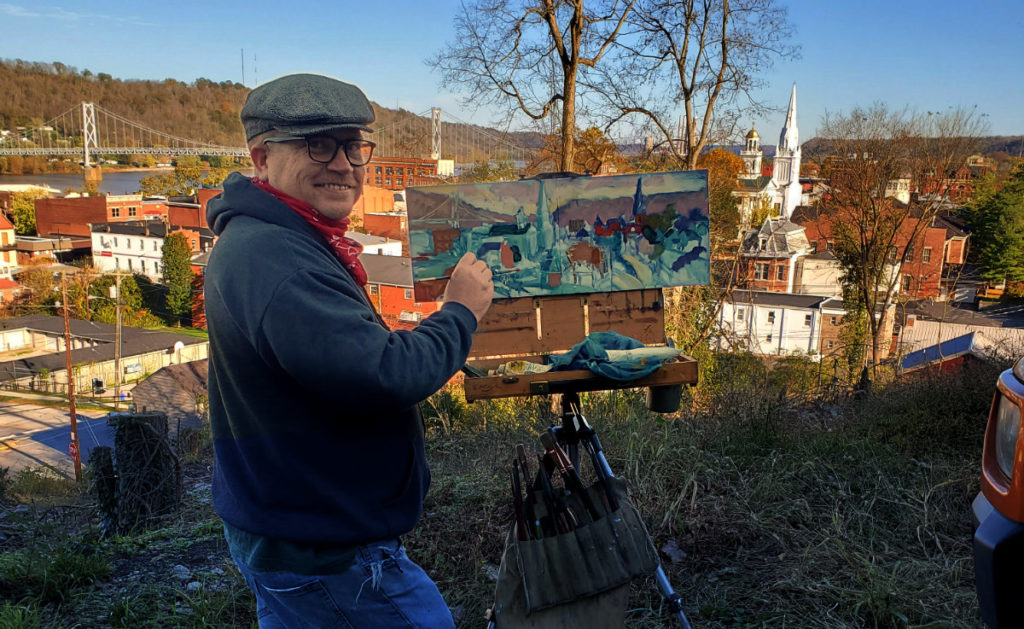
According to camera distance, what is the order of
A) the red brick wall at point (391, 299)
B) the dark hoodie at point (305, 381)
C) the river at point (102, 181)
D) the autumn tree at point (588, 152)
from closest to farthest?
1. the dark hoodie at point (305, 381)
2. the autumn tree at point (588, 152)
3. the red brick wall at point (391, 299)
4. the river at point (102, 181)

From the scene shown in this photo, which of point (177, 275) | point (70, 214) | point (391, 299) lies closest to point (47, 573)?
point (391, 299)

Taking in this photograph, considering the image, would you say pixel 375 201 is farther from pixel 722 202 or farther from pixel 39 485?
pixel 39 485

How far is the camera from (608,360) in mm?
2609

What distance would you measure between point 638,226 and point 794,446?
178 centimetres

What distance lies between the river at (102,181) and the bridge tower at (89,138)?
1.83m

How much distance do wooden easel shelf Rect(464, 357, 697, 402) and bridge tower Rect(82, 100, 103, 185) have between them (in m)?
83.6

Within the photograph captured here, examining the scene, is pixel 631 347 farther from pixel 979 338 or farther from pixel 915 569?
pixel 979 338

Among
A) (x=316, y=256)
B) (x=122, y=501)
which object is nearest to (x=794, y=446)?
(x=316, y=256)

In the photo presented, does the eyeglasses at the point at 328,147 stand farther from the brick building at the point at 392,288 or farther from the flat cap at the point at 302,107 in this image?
the brick building at the point at 392,288

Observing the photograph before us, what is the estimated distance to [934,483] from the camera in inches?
141

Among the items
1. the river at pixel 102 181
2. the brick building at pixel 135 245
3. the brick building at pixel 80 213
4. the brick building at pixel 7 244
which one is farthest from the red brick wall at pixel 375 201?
the river at pixel 102 181

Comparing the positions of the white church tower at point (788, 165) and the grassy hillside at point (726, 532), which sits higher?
the white church tower at point (788, 165)

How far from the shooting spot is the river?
261 feet

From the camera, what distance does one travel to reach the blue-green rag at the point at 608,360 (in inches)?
99.6
